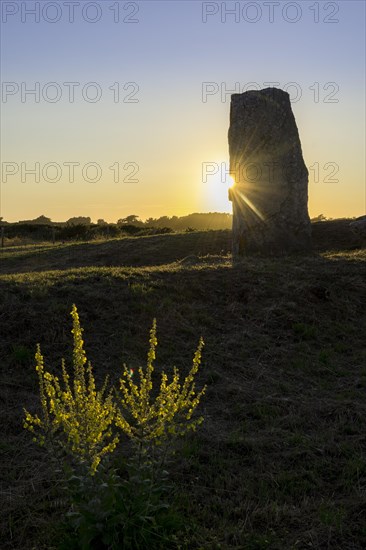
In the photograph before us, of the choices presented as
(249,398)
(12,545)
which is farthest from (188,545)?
(249,398)

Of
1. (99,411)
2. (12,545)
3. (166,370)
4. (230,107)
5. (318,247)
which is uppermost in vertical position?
(230,107)

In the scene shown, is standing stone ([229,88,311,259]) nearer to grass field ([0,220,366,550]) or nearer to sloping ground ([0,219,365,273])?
sloping ground ([0,219,365,273])

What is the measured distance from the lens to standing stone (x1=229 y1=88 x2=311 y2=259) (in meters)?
17.9

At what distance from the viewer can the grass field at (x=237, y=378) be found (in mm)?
5523

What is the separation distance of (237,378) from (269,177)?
9.93 m

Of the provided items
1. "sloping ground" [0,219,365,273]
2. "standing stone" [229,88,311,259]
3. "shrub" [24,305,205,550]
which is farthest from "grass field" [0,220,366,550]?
"sloping ground" [0,219,365,273]

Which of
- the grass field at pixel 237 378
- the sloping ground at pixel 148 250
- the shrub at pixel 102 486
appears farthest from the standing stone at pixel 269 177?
the shrub at pixel 102 486

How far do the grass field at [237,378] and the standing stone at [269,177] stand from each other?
160 cm

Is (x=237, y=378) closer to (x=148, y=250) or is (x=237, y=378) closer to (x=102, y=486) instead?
(x=102, y=486)

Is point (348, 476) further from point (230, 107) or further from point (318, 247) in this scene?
point (230, 107)

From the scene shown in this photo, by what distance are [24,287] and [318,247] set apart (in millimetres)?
10141

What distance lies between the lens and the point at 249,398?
8.45 meters

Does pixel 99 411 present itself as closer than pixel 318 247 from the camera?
Yes

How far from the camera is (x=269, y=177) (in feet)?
58.9
